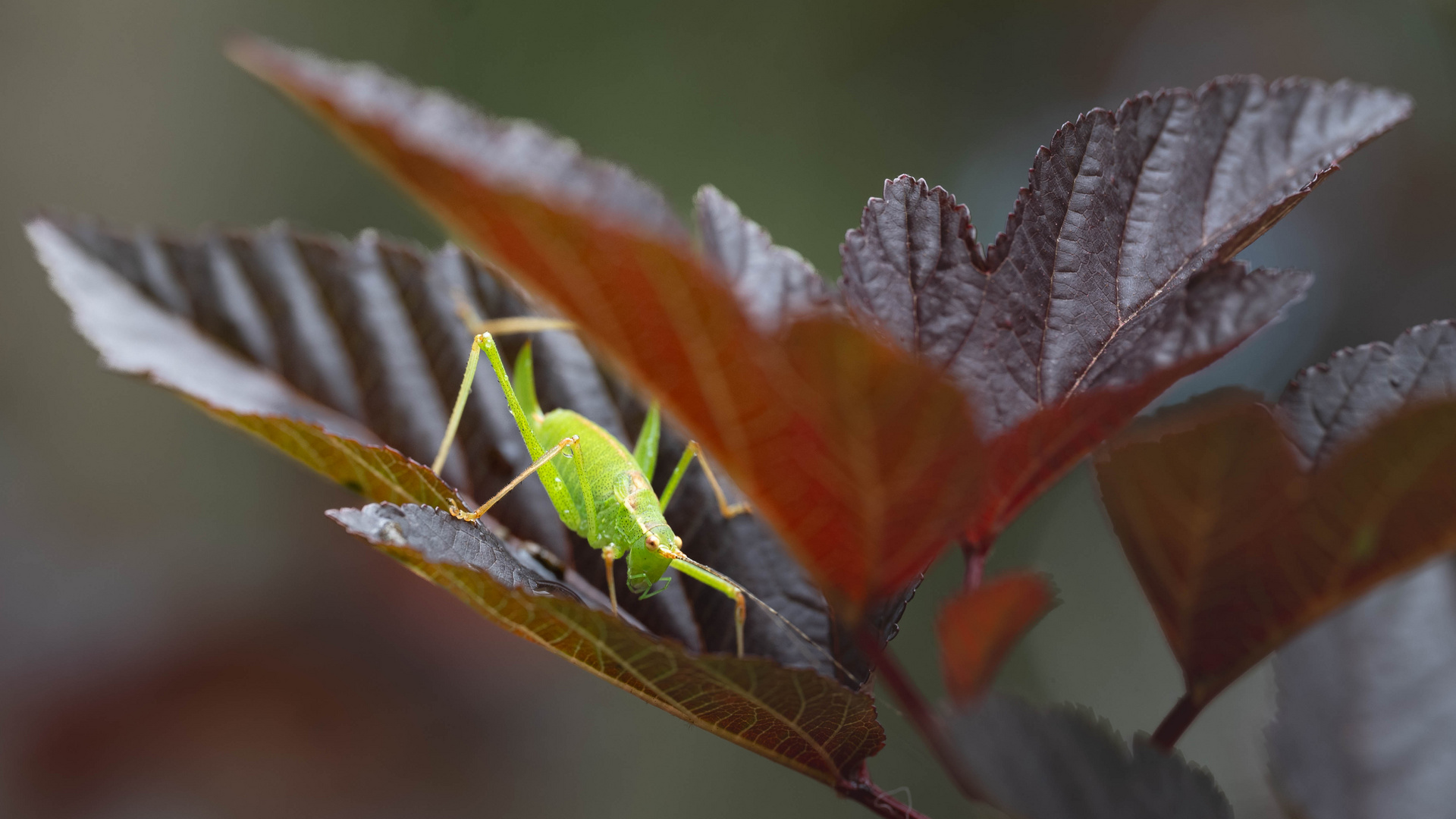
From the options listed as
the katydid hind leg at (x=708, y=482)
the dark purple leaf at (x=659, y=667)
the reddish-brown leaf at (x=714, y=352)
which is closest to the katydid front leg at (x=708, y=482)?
the katydid hind leg at (x=708, y=482)

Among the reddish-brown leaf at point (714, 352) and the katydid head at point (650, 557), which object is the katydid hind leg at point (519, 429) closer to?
the katydid head at point (650, 557)

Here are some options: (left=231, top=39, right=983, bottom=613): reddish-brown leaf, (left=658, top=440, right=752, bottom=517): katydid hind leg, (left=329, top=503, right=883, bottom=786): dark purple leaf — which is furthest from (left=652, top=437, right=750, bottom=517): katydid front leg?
(left=231, top=39, right=983, bottom=613): reddish-brown leaf

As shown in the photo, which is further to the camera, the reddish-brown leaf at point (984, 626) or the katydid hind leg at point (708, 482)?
the katydid hind leg at point (708, 482)

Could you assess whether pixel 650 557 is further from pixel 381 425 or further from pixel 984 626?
pixel 984 626

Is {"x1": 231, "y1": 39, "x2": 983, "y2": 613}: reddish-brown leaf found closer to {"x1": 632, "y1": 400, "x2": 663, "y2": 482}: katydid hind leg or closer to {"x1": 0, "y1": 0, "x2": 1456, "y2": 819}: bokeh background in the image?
{"x1": 632, "y1": 400, "x2": 663, "y2": 482}: katydid hind leg

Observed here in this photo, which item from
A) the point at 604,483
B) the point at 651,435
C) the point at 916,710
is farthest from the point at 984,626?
the point at 604,483

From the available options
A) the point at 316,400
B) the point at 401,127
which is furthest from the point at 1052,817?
the point at 316,400
